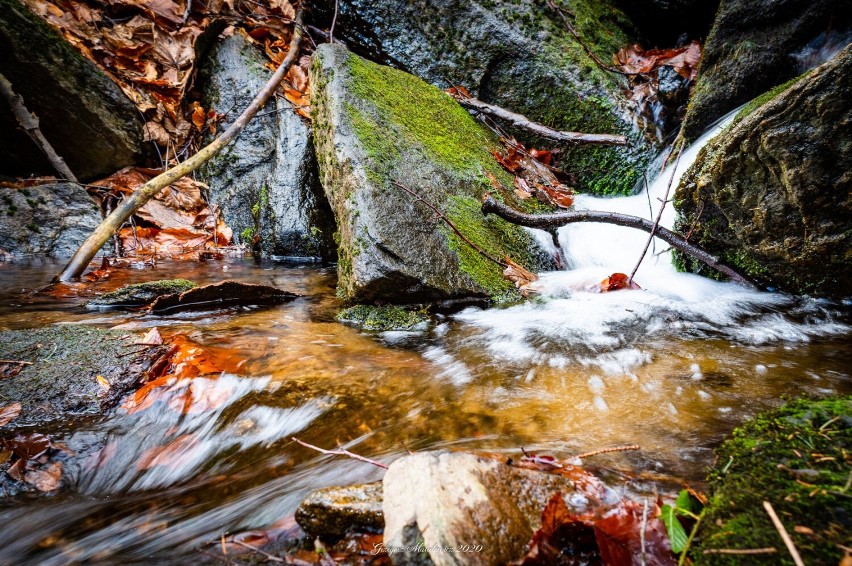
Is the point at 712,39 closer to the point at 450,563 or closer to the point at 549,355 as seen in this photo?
the point at 549,355

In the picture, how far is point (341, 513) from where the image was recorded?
3.59 ft

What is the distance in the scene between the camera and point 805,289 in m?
3.03

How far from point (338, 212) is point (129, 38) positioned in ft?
21.1

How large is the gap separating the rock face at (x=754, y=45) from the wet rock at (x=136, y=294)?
577cm

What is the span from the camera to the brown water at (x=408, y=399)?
137 cm

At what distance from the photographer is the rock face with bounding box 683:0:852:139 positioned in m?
3.65

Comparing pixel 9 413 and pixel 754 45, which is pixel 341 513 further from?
pixel 754 45

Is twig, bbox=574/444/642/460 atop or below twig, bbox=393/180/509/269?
below

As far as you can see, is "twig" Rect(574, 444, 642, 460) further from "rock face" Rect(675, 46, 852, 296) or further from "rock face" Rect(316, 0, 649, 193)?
A: "rock face" Rect(316, 0, 649, 193)

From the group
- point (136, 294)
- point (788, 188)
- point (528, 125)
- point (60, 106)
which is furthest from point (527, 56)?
point (60, 106)

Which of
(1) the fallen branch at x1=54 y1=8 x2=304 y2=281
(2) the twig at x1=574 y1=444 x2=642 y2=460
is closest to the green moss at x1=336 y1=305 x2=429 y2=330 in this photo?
(2) the twig at x1=574 y1=444 x2=642 y2=460

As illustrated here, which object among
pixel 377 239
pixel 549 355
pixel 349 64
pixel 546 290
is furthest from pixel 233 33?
pixel 549 355

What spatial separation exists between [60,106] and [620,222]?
7404 mm

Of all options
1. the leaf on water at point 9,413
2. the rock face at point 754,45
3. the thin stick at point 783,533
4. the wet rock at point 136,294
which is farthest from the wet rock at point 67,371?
the rock face at point 754,45
